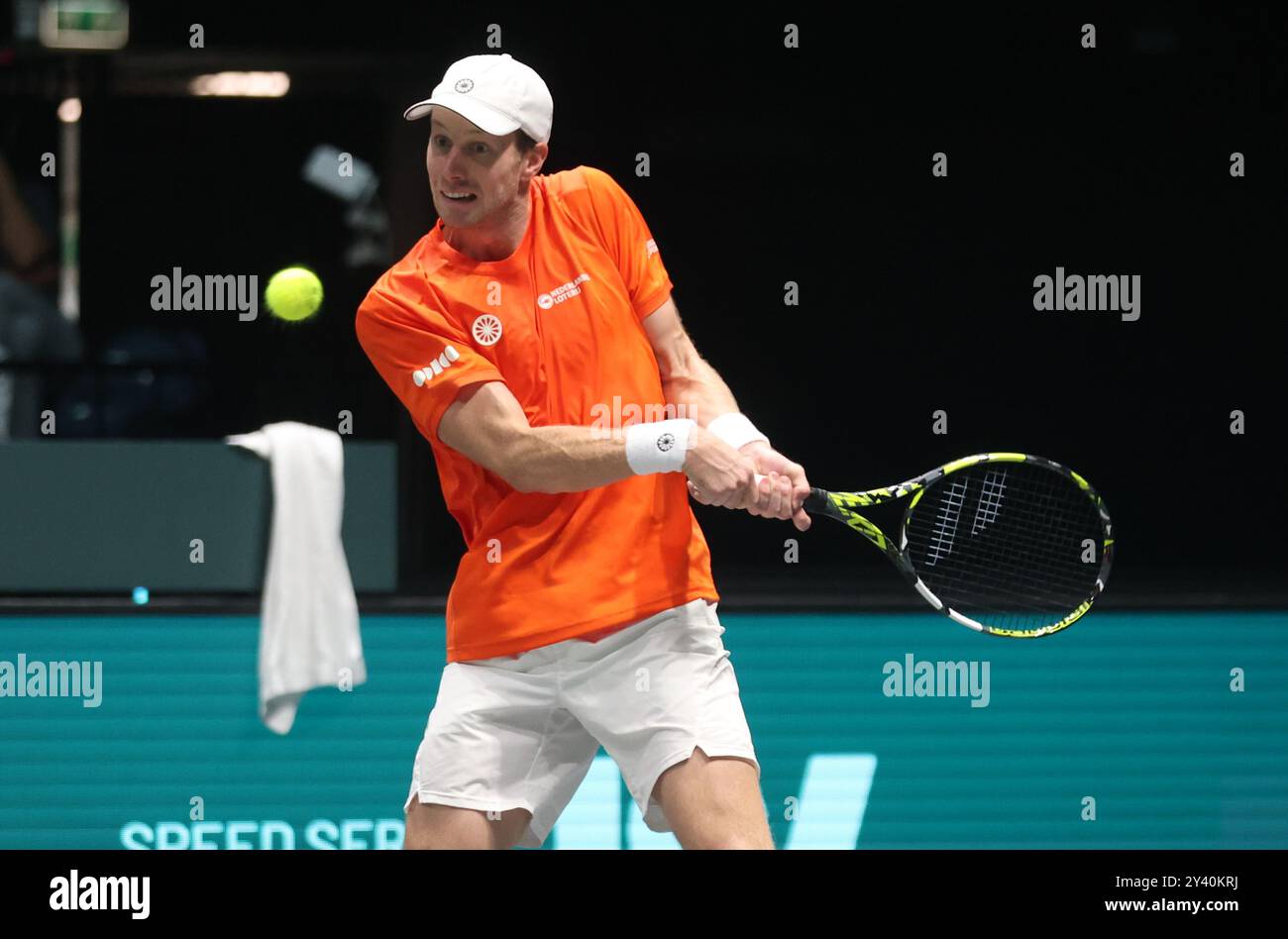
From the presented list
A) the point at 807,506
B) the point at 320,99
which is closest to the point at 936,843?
the point at 807,506

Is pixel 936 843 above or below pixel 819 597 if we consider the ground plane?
below

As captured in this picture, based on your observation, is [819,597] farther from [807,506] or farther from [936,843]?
[807,506]

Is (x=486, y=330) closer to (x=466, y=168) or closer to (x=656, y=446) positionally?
(x=466, y=168)

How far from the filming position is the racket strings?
395 centimetres

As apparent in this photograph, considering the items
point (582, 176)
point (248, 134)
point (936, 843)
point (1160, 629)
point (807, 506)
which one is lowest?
point (936, 843)

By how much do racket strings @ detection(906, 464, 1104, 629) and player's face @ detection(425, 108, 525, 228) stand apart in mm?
1063

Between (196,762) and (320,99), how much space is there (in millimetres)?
1831

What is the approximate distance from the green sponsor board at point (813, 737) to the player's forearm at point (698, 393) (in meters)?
1.84

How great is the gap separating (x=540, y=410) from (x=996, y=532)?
1206 mm

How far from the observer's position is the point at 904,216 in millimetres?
5711

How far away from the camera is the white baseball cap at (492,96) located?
3.22 meters

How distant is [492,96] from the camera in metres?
3.25
